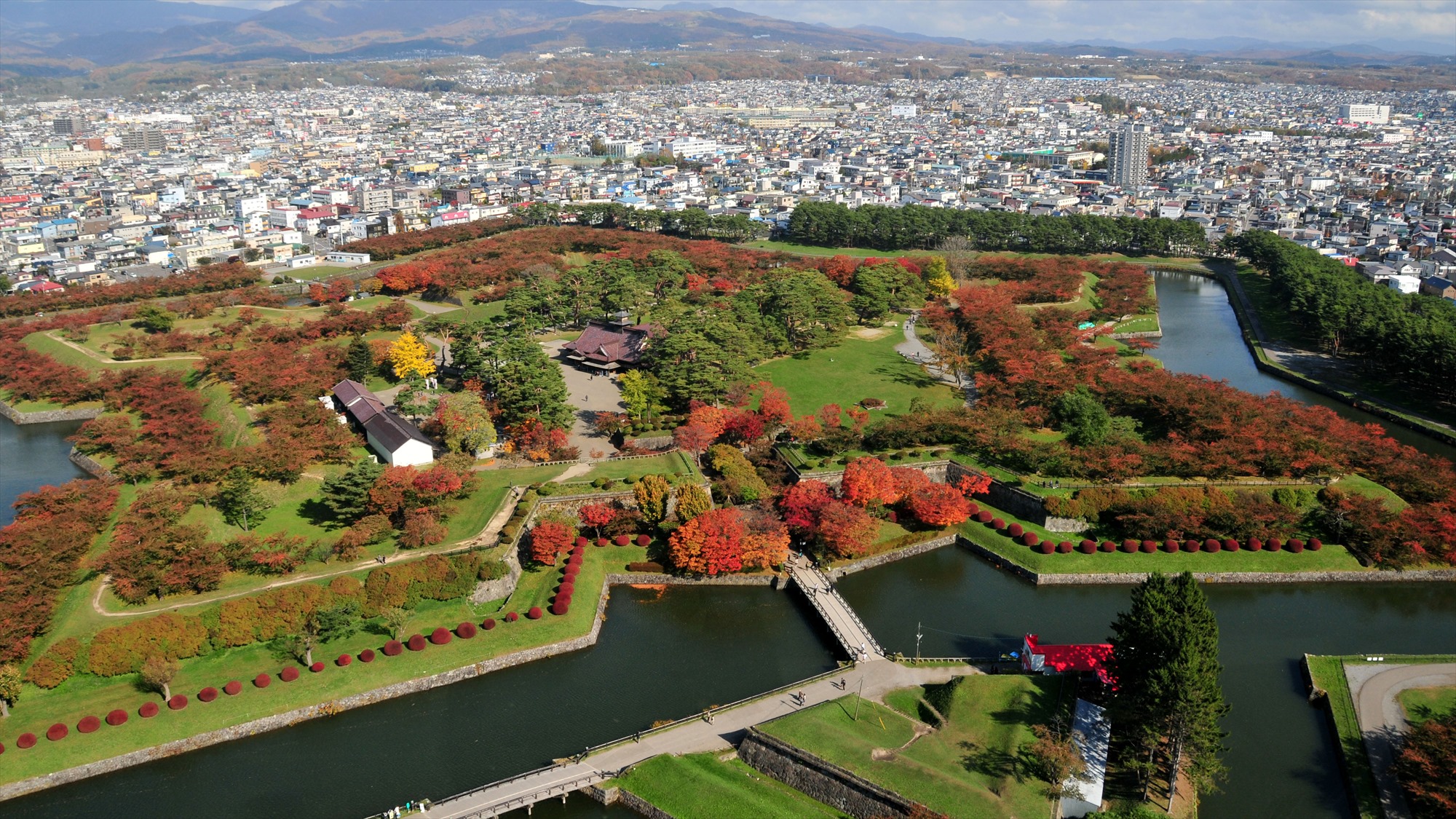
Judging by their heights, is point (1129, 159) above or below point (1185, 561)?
above

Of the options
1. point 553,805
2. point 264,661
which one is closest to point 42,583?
point 264,661

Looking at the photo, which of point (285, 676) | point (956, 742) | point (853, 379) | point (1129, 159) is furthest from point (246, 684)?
point (1129, 159)

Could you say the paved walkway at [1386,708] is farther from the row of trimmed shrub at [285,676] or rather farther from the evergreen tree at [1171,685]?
the row of trimmed shrub at [285,676]

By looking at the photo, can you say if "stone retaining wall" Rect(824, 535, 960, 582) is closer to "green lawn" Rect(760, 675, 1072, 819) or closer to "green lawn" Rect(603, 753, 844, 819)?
"green lawn" Rect(760, 675, 1072, 819)

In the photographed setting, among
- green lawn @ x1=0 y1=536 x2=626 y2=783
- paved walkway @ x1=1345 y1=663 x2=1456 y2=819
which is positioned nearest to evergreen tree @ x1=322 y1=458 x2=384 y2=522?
green lawn @ x1=0 y1=536 x2=626 y2=783

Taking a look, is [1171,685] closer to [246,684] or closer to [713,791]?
[713,791]

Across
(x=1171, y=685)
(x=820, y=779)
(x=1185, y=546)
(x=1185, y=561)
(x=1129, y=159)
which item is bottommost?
(x=820, y=779)
